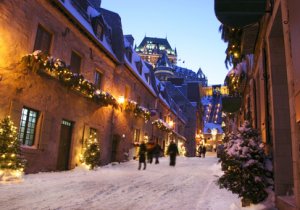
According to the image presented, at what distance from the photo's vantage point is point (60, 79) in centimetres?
1283

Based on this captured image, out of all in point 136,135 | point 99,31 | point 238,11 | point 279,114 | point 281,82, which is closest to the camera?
point 238,11

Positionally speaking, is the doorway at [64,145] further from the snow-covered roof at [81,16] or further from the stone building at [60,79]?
the snow-covered roof at [81,16]

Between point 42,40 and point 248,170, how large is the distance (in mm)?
10615

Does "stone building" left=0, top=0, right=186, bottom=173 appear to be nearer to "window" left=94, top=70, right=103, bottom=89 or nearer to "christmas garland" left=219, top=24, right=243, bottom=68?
"window" left=94, top=70, right=103, bottom=89

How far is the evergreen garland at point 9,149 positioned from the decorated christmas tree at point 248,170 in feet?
21.4

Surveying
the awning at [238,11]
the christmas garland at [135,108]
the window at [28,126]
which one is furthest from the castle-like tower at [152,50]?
the awning at [238,11]

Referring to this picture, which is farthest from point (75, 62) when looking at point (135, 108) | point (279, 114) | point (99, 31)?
point (279, 114)

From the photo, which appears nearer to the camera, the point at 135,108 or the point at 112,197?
the point at 112,197

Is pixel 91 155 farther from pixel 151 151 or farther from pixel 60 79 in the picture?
pixel 151 151

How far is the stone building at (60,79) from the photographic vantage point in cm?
1101

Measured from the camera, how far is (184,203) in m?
6.86

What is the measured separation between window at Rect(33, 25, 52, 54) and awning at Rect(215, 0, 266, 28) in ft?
31.3

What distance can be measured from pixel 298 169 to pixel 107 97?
13.3 m

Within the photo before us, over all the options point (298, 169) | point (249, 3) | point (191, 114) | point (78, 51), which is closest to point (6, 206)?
point (298, 169)
